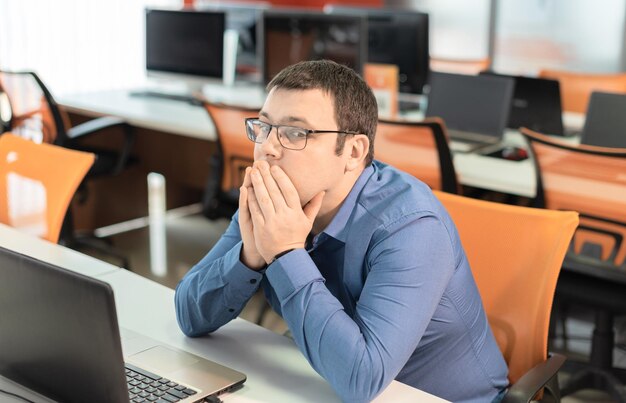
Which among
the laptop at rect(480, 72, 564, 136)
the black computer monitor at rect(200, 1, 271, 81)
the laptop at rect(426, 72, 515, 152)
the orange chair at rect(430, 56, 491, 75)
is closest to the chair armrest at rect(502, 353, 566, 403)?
the laptop at rect(426, 72, 515, 152)

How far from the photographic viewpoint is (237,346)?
1570mm

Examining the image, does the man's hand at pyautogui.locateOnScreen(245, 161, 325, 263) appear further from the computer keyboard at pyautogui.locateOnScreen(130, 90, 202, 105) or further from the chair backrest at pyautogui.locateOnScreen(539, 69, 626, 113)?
the chair backrest at pyautogui.locateOnScreen(539, 69, 626, 113)

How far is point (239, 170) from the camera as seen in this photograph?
129 inches

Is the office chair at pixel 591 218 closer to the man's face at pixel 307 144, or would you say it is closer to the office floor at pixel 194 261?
the office floor at pixel 194 261

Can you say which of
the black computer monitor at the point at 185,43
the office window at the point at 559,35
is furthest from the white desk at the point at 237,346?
the office window at the point at 559,35

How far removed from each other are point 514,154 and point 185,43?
6.47 feet

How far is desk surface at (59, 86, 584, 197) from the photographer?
295 centimetres

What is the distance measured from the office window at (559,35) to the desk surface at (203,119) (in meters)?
1.89

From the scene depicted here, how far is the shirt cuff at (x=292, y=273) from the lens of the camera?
1.39 meters

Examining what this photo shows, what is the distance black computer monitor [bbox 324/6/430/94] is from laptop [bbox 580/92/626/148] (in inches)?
44.0

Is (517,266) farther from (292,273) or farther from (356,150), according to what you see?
(292,273)

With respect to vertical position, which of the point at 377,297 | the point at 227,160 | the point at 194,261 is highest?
the point at 377,297

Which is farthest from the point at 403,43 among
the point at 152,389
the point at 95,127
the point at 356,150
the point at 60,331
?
the point at 60,331

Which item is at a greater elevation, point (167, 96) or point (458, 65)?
point (458, 65)
